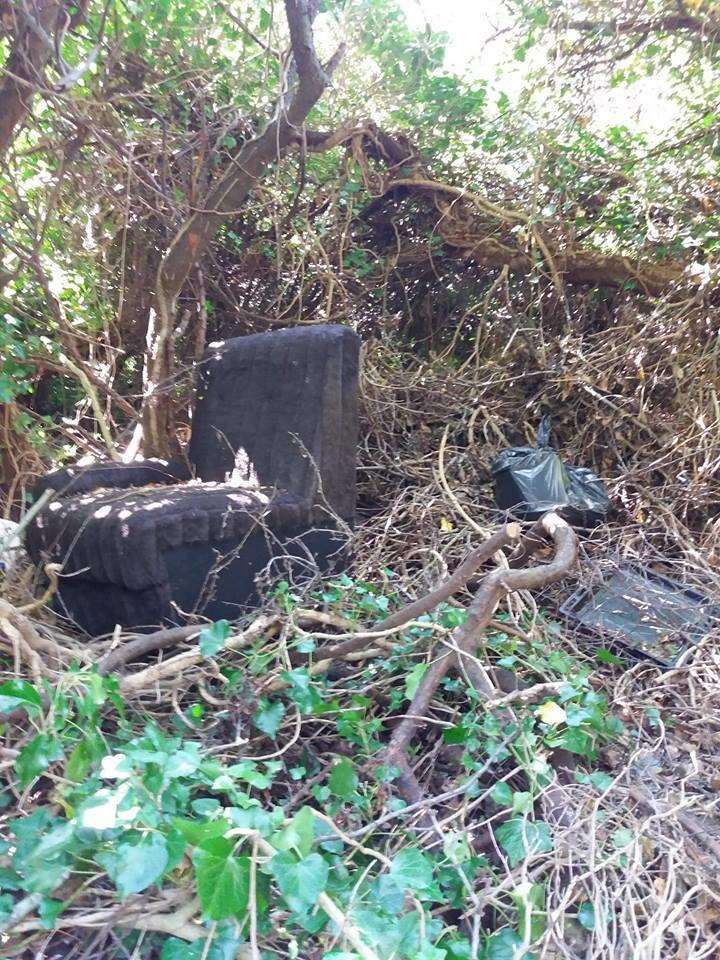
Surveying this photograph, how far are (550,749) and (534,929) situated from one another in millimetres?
496

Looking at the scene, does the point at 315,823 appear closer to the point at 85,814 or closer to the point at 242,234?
the point at 85,814

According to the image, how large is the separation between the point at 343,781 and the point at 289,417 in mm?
1695

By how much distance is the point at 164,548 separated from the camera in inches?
93.3

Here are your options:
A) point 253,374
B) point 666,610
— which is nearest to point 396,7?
point 253,374

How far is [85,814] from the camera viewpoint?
127cm

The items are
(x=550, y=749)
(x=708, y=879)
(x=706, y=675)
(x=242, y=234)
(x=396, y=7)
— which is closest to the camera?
(x=708, y=879)

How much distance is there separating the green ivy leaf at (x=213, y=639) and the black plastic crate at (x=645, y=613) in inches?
53.3

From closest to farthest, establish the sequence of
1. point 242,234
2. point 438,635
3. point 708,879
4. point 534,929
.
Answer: point 534,929 → point 708,879 → point 438,635 → point 242,234

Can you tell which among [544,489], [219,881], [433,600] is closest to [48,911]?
[219,881]

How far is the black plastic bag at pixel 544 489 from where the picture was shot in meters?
3.16

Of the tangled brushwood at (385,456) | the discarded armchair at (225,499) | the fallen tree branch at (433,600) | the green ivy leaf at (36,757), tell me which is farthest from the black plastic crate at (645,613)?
the green ivy leaf at (36,757)

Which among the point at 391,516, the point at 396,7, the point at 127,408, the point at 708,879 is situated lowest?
the point at 708,879

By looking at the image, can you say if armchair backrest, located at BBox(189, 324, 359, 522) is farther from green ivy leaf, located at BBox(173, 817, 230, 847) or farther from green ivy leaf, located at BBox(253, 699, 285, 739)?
green ivy leaf, located at BBox(173, 817, 230, 847)

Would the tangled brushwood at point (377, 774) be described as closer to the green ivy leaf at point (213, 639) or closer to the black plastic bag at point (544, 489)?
the green ivy leaf at point (213, 639)
